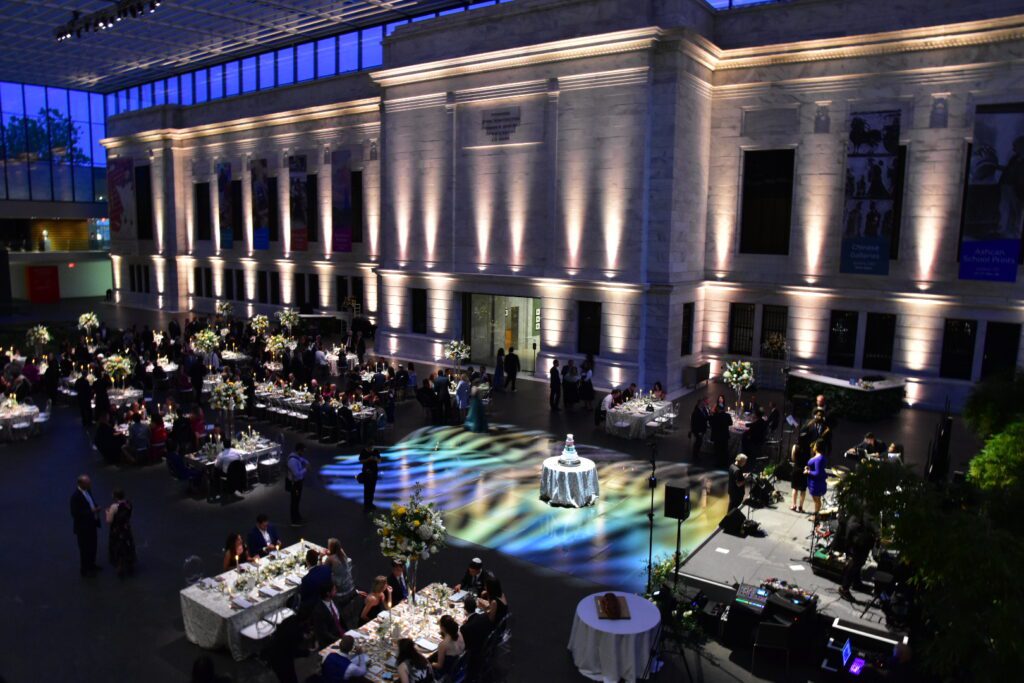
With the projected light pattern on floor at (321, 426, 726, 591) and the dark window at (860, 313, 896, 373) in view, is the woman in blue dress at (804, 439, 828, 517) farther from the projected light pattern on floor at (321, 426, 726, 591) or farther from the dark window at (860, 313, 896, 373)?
the dark window at (860, 313, 896, 373)

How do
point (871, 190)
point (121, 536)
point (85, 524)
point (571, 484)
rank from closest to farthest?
point (85, 524) → point (121, 536) → point (571, 484) → point (871, 190)

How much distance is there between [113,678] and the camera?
332 inches

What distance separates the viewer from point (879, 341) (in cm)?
2281

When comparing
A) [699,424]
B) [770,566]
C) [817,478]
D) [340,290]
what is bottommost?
[770,566]

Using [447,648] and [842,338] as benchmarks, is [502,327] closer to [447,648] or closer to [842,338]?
[842,338]

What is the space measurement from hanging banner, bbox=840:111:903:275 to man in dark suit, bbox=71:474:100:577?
69.3ft

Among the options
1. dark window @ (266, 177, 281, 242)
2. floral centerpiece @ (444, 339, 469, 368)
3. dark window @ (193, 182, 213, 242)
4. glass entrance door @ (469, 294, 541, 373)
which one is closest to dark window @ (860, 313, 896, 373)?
glass entrance door @ (469, 294, 541, 373)

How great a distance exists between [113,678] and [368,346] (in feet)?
80.6

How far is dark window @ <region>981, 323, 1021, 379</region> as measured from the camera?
20.7m

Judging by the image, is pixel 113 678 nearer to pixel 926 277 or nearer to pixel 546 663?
pixel 546 663

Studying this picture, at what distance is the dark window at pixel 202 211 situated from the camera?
43.0 metres

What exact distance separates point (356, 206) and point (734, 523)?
2749 cm

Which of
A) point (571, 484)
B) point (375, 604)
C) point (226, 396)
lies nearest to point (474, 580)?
point (375, 604)

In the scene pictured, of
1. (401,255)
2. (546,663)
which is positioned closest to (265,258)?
(401,255)
